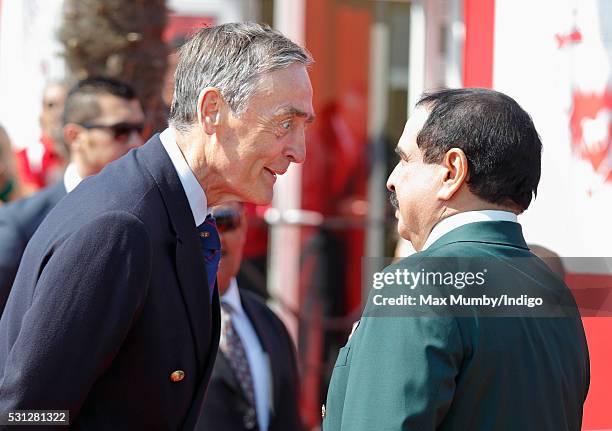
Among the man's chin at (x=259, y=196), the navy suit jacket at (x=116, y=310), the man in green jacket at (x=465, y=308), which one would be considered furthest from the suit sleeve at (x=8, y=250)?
the man in green jacket at (x=465, y=308)

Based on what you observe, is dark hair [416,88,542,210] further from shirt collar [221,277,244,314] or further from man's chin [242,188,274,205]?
shirt collar [221,277,244,314]

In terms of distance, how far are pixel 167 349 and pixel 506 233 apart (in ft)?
2.71

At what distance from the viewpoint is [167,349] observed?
2252 mm

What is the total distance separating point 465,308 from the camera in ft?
6.45

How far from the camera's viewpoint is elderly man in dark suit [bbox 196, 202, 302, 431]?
11.2 ft

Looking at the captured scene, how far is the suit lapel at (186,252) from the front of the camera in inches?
91.0

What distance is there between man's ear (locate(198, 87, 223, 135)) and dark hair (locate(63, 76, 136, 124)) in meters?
1.96

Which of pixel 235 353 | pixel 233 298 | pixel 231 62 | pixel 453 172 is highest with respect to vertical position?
pixel 231 62

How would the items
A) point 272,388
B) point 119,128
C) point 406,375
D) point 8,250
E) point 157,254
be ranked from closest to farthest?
point 406,375
point 157,254
point 8,250
point 272,388
point 119,128

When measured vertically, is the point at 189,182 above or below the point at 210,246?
above

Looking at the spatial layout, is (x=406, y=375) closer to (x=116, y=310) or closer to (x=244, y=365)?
(x=116, y=310)

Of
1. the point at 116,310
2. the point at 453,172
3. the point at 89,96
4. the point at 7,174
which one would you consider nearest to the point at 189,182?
the point at 116,310

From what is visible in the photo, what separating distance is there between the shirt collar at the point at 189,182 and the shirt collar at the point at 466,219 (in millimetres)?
640

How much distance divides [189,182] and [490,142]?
0.78m
